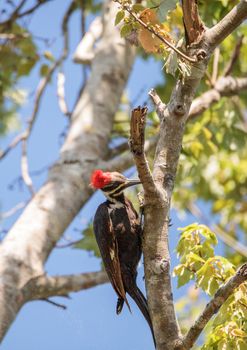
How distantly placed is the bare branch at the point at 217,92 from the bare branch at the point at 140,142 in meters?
2.43

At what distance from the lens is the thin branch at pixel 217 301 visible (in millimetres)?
2756

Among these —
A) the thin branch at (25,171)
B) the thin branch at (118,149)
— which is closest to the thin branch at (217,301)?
the thin branch at (25,171)

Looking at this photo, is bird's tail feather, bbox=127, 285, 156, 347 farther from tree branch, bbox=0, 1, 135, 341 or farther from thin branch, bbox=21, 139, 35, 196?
thin branch, bbox=21, 139, 35, 196

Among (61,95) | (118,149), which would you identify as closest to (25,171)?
(118,149)

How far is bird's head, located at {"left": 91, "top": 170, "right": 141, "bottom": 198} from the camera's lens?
4.61 meters

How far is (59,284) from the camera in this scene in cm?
506

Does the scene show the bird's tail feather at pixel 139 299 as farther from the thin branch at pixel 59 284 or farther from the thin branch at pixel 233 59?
the thin branch at pixel 233 59

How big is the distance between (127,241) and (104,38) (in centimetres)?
310

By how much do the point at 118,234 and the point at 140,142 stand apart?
173 centimetres

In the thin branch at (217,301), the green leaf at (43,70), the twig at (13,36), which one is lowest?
the thin branch at (217,301)

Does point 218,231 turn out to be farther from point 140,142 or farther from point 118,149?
point 140,142

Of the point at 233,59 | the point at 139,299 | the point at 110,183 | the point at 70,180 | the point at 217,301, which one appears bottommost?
the point at 217,301

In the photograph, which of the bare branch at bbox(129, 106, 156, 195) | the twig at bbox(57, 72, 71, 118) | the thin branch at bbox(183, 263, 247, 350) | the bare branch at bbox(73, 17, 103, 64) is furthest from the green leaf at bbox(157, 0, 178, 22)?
the bare branch at bbox(73, 17, 103, 64)

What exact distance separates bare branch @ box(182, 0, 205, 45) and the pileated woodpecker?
1416mm
